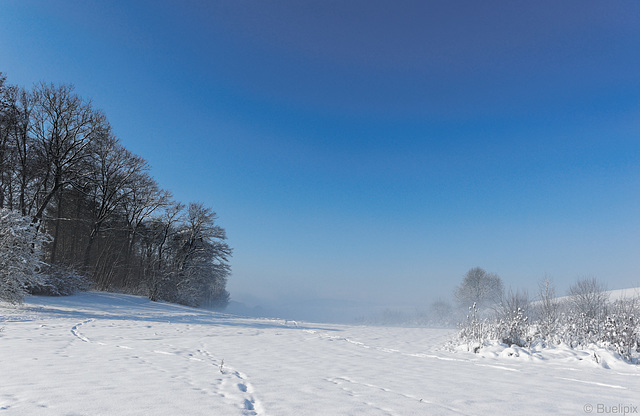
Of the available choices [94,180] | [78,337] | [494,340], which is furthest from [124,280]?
[494,340]

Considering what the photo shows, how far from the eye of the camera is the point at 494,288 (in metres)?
42.2

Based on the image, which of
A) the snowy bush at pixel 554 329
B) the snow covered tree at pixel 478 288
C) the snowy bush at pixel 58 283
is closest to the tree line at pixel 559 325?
the snowy bush at pixel 554 329

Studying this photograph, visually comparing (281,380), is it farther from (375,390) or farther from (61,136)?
(61,136)

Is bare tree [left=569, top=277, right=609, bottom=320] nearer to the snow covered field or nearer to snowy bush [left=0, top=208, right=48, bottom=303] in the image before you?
the snow covered field

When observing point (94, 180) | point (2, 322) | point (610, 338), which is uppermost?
point (94, 180)

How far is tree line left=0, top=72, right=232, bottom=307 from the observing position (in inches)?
745

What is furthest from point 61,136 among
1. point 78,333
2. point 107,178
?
point 78,333

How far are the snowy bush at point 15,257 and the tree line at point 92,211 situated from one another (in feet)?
0.47

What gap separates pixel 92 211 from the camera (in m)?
26.1

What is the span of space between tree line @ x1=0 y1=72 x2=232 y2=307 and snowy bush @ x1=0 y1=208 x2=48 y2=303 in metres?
0.14

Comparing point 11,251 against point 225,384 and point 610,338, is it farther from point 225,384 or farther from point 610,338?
point 610,338

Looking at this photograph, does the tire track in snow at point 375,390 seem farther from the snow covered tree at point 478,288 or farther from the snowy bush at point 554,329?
the snow covered tree at point 478,288

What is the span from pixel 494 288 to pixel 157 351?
4471 centimetres

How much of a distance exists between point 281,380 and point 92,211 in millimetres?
28003
